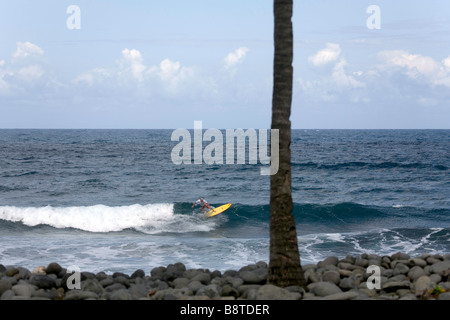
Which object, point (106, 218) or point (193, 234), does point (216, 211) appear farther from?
point (106, 218)

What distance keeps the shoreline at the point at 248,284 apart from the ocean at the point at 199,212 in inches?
147

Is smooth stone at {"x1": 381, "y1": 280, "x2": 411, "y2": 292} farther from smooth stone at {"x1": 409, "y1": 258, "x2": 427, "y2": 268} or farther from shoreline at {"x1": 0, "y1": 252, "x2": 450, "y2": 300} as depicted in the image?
smooth stone at {"x1": 409, "y1": 258, "x2": 427, "y2": 268}

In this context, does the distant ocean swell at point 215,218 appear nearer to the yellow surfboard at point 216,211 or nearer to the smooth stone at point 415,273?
the yellow surfboard at point 216,211

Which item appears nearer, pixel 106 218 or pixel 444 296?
pixel 444 296

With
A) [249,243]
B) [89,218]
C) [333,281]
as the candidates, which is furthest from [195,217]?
[333,281]

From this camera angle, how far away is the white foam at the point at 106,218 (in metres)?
19.3

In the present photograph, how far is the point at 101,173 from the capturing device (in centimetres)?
3447

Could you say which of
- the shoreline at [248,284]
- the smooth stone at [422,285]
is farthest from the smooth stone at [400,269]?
the smooth stone at [422,285]

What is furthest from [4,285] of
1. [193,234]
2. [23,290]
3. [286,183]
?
[193,234]

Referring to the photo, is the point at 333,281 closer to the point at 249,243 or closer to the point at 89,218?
the point at 249,243

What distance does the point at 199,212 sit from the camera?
71.4 feet

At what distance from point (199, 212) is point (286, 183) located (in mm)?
15841

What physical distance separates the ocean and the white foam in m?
0.04
